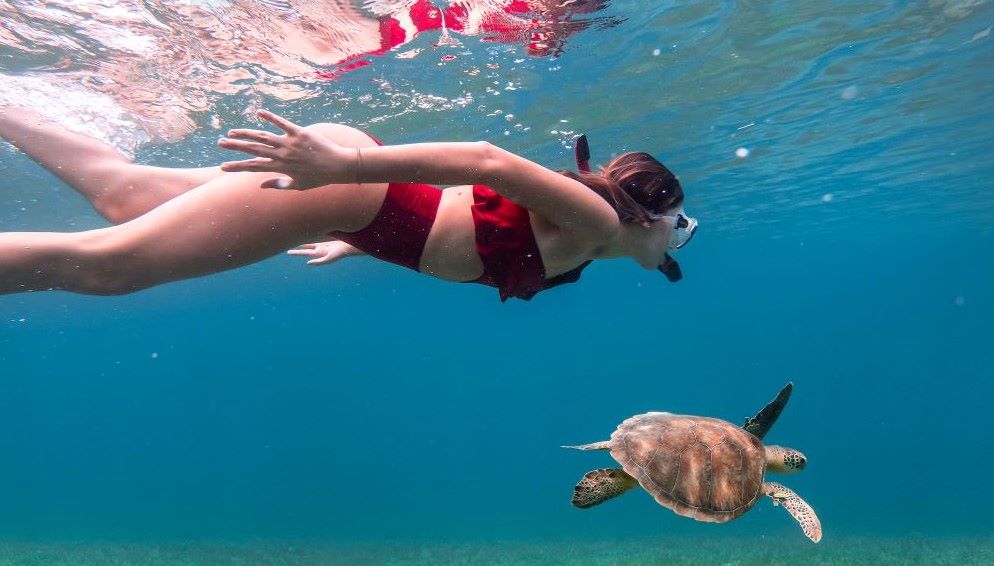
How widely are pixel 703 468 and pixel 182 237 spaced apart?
350 centimetres

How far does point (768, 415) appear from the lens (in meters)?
4.00

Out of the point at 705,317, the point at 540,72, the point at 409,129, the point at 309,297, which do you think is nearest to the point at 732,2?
the point at 540,72

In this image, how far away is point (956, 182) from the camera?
1032 inches

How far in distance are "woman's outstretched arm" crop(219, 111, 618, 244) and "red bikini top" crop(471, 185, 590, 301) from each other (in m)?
0.24

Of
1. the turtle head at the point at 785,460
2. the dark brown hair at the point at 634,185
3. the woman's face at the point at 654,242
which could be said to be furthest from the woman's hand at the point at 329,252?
the turtle head at the point at 785,460

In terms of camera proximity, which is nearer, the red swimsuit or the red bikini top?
the red swimsuit

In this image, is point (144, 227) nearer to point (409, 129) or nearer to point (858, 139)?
point (409, 129)

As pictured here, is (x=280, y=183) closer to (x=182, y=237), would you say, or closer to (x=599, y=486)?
(x=182, y=237)

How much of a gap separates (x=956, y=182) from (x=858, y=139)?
11.0 m

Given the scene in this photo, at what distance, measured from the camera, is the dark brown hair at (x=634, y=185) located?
4.12 m

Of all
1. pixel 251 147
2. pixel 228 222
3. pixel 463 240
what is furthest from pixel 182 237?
pixel 463 240

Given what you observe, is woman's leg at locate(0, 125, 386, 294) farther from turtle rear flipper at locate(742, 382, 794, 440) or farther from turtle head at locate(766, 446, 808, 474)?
turtle head at locate(766, 446, 808, 474)

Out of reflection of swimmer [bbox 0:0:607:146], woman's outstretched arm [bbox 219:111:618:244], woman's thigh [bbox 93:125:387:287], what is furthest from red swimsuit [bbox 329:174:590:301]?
reflection of swimmer [bbox 0:0:607:146]

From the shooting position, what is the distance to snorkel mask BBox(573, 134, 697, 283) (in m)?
4.40
